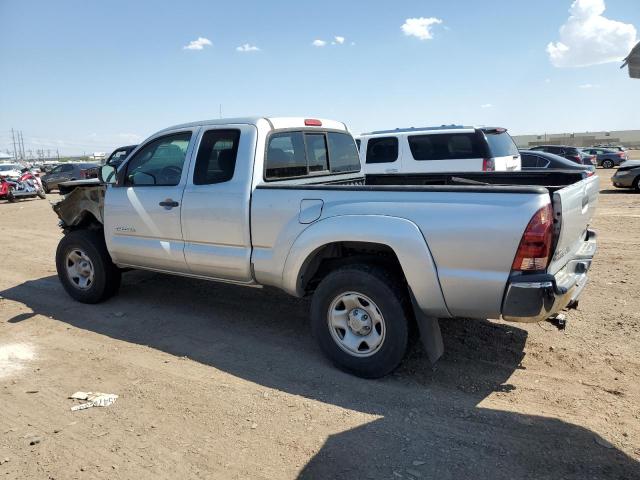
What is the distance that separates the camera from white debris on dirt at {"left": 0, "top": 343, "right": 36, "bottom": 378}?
13.6 feet

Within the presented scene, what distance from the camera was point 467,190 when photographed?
3197mm

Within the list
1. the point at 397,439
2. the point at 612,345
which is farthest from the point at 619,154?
the point at 397,439

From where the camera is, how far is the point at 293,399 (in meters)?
3.53

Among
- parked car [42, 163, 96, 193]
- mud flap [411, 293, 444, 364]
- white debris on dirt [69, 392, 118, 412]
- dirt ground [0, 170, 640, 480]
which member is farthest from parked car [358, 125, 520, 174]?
parked car [42, 163, 96, 193]

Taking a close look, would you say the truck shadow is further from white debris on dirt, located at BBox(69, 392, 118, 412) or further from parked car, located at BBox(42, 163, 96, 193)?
parked car, located at BBox(42, 163, 96, 193)

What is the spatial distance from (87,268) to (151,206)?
1467mm

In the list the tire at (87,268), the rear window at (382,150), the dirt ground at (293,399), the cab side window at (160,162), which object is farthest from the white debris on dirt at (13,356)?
the rear window at (382,150)

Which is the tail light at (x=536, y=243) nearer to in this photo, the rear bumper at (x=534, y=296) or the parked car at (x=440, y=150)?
the rear bumper at (x=534, y=296)

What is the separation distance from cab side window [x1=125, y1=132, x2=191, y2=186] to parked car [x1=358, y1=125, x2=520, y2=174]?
532 centimetres

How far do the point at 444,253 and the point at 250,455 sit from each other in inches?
69.3

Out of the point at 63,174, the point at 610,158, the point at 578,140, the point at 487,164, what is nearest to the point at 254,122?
the point at 487,164

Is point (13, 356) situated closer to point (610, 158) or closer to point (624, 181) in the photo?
point (624, 181)

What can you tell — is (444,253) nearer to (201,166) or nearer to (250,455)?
(250,455)

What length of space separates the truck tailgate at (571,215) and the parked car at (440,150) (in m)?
5.56
